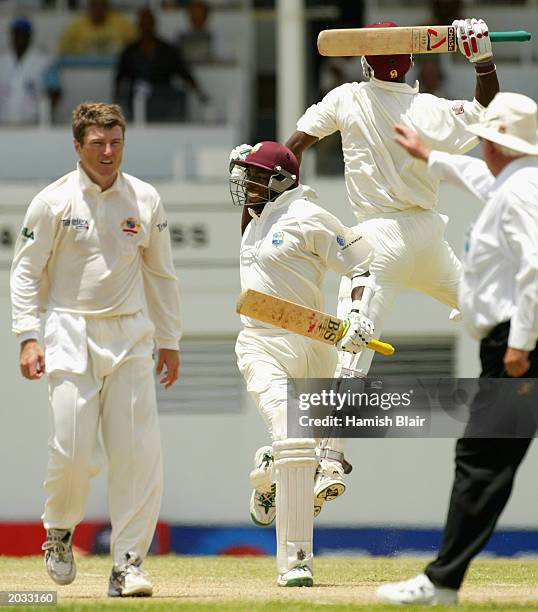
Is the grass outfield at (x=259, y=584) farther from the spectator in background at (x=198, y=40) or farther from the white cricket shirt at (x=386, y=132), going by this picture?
the spectator in background at (x=198, y=40)

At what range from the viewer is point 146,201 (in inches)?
271

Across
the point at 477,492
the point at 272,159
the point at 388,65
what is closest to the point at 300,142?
the point at 388,65

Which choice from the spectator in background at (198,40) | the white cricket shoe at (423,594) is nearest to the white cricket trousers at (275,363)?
the white cricket shoe at (423,594)

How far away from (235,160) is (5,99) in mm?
7501

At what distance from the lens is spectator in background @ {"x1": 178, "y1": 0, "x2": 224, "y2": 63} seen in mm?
14781

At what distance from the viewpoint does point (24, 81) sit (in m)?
14.6

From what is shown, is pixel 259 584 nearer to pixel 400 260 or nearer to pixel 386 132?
pixel 400 260

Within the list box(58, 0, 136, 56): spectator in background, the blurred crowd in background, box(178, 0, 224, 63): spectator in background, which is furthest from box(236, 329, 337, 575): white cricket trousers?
box(58, 0, 136, 56): spectator in background

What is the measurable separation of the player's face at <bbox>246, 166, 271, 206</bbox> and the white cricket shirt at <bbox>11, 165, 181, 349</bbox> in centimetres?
66

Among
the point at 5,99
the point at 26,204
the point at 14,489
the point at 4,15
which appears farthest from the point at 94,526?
the point at 4,15

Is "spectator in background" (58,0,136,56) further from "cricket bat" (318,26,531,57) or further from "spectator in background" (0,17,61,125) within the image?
"cricket bat" (318,26,531,57)

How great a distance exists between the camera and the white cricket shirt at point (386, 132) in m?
7.85

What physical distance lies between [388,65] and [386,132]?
318mm

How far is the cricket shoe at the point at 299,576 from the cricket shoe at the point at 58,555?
889 millimetres
